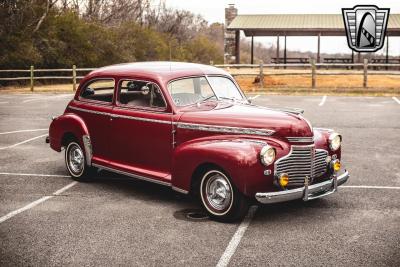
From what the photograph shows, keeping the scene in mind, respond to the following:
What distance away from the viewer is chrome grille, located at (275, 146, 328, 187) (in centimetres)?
541

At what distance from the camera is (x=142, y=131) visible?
21.2 feet

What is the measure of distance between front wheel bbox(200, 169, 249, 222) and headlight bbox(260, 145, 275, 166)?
1.47ft

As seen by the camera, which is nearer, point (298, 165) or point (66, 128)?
point (298, 165)

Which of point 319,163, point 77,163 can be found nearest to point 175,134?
point 319,163

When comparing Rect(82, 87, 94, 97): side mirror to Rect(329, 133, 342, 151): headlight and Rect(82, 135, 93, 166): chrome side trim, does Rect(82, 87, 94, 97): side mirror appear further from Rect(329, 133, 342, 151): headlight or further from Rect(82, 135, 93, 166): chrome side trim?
Rect(329, 133, 342, 151): headlight

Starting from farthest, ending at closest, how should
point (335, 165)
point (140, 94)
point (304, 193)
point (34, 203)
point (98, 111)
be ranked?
point (98, 111), point (140, 94), point (34, 203), point (335, 165), point (304, 193)

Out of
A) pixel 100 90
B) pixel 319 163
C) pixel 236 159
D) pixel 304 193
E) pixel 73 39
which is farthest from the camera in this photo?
pixel 73 39

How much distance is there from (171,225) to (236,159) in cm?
106

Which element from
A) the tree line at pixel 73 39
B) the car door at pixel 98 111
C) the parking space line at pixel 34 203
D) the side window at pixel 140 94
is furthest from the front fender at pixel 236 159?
the tree line at pixel 73 39

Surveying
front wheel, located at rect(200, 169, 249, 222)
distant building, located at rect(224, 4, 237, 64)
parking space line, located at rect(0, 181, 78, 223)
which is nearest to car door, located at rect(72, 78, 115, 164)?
parking space line, located at rect(0, 181, 78, 223)

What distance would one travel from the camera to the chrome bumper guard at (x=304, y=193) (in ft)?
17.2

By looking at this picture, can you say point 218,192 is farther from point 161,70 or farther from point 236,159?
point 161,70

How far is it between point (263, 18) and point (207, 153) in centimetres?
3559

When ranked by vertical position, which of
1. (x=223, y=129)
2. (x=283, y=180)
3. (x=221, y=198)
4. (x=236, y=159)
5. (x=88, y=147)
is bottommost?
(x=221, y=198)
